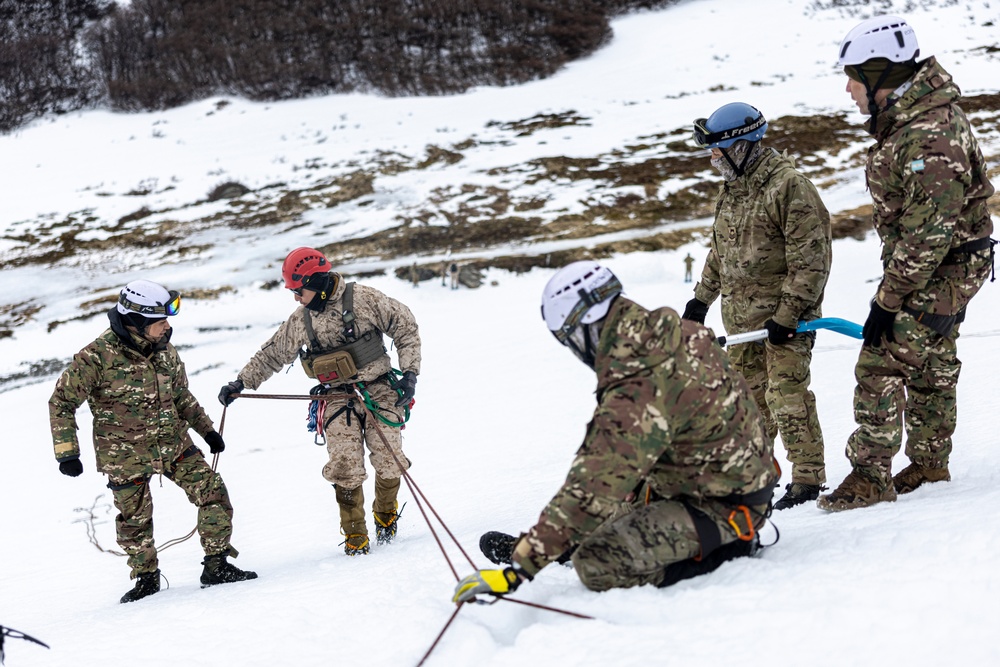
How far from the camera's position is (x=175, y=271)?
742 inches

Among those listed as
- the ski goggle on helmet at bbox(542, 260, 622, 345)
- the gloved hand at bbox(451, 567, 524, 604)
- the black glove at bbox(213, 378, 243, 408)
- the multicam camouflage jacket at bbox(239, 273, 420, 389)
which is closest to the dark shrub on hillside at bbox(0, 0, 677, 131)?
the multicam camouflage jacket at bbox(239, 273, 420, 389)

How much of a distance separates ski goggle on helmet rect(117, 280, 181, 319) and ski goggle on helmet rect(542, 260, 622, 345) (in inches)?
106

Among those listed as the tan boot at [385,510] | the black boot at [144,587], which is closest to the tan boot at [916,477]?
the tan boot at [385,510]

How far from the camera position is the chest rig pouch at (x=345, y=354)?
4.80 m

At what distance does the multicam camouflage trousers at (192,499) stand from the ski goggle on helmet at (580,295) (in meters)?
3.21

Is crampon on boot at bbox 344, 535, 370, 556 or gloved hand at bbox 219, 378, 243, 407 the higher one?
gloved hand at bbox 219, 378, 243, 407

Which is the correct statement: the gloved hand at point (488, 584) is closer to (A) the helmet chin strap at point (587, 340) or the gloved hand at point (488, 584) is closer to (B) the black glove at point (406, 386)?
(A) the helmet chin strap at point (587, 340)

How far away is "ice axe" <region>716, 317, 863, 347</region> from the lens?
12.3 ft

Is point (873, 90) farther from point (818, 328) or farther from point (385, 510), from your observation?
point (385, 510)

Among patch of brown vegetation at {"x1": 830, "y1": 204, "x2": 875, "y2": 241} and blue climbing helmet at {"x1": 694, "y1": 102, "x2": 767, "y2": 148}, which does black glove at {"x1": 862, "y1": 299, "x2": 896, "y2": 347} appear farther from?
patch of brown vegetation at {"x1": 830, "y1": 204, "x2": 875, "y2": 241}

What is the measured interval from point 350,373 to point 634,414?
2738mm

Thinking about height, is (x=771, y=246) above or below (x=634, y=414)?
above

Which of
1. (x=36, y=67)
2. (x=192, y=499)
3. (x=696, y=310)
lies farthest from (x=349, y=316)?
(x=36, y=67)

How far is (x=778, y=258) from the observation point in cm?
420
